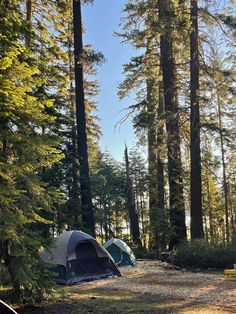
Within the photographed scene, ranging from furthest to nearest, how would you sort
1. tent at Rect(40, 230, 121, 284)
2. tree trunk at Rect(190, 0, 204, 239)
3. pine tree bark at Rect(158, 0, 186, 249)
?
pine tree bark at Rect(158, 0, 186, 249) < tree trunk at Rect(190, 0, 204, 239) < tent at Rect(40, 230, 121, 284)

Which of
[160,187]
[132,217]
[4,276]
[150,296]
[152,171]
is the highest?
[152,171]

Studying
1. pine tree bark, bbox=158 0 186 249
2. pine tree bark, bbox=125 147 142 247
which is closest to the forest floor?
pine tree bark, bbox=158 0 186 249

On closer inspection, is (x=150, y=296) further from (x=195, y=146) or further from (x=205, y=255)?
(x=195, y=146)

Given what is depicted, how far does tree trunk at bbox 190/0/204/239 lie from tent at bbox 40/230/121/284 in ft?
14.7

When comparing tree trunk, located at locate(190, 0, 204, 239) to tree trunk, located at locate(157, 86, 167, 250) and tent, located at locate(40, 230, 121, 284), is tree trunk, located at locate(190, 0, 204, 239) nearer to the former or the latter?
tree trunk, located at locate(157, 86, 167, 250)

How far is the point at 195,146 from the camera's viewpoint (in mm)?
16250

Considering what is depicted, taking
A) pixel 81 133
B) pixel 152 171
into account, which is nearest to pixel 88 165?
pixel 81 133

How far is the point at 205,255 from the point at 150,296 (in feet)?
17.2

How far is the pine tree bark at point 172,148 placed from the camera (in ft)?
55.9

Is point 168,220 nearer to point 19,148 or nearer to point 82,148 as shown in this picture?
point 82,148

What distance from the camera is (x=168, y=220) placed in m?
18.2

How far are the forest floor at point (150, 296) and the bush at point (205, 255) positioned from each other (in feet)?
4.11

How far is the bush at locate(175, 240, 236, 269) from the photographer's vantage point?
12.9 m

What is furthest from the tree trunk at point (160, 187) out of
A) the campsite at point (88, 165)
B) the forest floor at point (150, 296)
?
the forest floor at point (150, 296)
